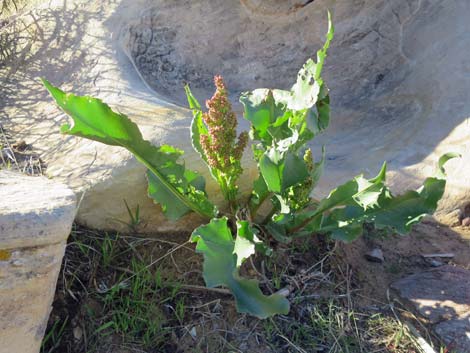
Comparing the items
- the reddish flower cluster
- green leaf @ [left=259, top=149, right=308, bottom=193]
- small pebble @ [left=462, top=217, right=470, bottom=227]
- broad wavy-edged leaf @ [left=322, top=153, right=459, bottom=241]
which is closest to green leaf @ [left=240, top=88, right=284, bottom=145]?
the reddish flower cluster

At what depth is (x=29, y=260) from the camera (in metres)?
1.93

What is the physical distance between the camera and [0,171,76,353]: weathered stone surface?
191 cm

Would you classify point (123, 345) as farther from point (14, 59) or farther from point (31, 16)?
point (31, 16)

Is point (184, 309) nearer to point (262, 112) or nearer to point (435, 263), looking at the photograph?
point (262, 112)

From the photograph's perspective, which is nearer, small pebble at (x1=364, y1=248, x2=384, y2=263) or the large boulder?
the large boulder

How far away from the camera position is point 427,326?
242 cm

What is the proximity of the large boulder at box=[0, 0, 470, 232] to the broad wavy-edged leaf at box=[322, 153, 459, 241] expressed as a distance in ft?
1.59

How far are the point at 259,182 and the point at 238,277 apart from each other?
1.70 feet

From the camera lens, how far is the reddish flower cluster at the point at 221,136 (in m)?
2.27

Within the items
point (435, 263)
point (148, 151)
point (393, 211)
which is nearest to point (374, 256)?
point (435, 263)

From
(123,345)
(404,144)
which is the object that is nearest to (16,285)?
(123,345)

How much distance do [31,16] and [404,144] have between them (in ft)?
8.31

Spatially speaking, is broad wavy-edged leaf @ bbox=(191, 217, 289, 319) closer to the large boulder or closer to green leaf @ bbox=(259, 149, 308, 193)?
green leaf @ bbox=(259, 149, 308, 193)

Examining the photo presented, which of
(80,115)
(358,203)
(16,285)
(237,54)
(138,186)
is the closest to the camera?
(16,285)
